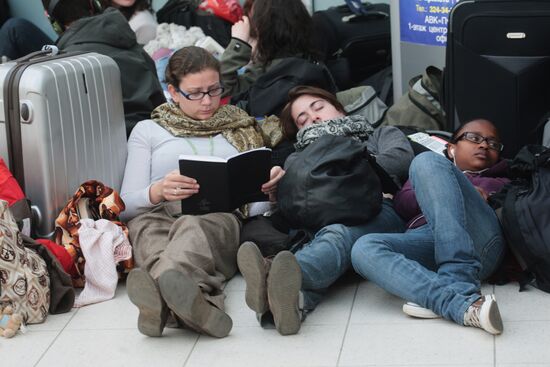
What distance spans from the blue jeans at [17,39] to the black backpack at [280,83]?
1.89 m

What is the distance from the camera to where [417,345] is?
3844 millimetres

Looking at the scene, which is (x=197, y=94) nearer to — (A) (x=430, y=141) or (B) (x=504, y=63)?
(A) (x=430, y=141)

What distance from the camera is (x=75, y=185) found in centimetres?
477

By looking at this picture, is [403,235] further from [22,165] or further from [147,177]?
[22,165]

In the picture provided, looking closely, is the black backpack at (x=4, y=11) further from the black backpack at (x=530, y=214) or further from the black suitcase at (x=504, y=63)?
the black backpack at (x=530, y=214)

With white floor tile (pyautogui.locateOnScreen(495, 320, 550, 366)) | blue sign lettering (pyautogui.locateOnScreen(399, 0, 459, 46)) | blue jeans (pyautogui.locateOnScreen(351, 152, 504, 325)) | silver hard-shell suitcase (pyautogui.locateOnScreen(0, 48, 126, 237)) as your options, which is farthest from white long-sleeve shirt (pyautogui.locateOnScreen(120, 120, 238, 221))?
blue sign lettering (pyautogui.locateOnScreen(399, 0, 459, 46))

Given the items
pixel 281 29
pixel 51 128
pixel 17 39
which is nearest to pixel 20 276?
pixel 51 128

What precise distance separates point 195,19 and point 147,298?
365 centimetres

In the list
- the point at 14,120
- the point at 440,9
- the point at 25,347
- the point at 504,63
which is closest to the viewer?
Answer: the point at 25,347

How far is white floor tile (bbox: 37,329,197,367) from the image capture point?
3941 mm

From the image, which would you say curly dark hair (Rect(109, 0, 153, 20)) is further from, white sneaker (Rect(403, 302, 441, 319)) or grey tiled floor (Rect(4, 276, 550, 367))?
white sneaker (Rect(403, 302, 441, 319))

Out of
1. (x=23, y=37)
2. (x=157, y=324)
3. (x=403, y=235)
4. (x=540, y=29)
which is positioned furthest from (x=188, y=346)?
(x=23, y=37)

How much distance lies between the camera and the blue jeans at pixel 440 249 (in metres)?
3.97

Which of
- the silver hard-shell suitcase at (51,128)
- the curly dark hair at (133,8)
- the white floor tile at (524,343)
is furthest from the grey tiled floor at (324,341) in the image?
the curly dark hair at (133,8)
